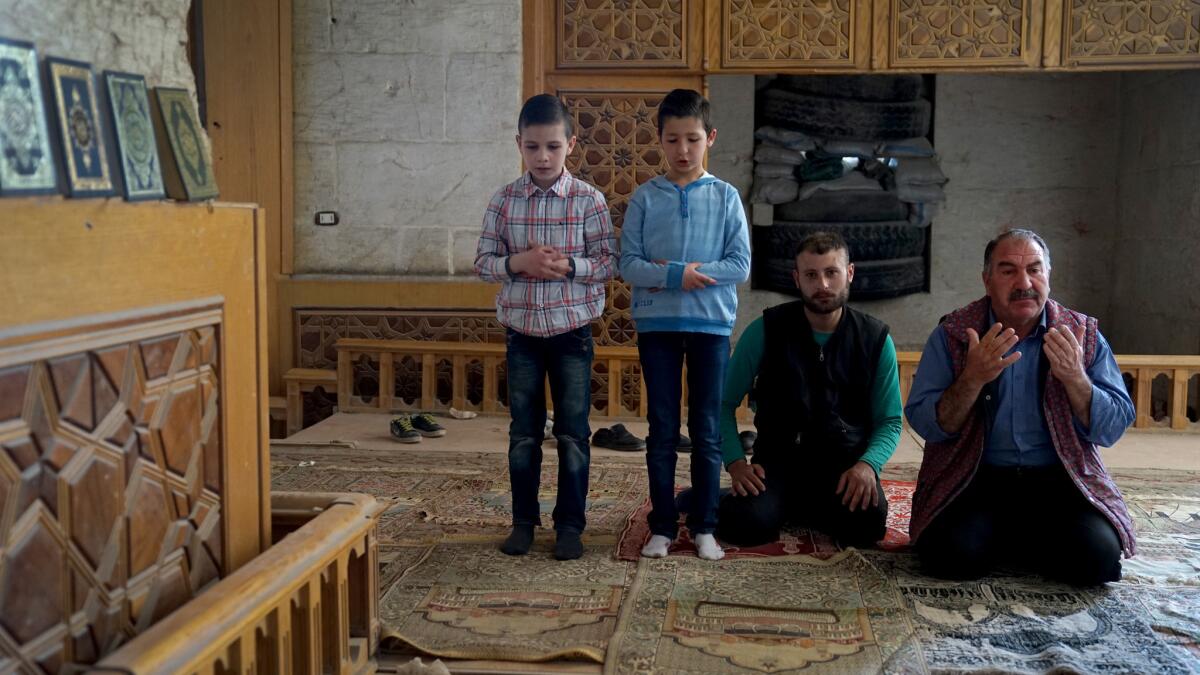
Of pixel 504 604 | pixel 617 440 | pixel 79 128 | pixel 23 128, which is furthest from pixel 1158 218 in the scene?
pixel 23 128

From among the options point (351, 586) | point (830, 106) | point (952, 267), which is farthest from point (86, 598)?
point (952, 267)

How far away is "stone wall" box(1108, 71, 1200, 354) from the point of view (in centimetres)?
725

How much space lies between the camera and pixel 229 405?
2.24 metres

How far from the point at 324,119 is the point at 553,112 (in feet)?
11.1

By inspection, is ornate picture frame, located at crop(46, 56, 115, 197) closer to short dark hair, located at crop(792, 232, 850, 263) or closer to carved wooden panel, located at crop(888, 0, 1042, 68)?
short dark hair, located at crop(792, 232, 850, 263)

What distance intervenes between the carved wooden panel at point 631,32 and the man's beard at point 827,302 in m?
2.85

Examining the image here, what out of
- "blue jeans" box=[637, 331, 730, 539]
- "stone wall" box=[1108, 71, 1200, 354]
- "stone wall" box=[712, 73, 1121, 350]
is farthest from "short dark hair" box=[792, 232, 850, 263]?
"stone wall" box=[712, 73, 1121, 350]

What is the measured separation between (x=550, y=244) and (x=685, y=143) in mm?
534

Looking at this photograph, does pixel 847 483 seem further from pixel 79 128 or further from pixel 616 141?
pixel 616 141

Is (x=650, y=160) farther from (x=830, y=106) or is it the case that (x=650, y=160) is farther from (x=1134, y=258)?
(x=1134, y=258)

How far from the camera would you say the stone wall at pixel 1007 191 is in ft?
29.3

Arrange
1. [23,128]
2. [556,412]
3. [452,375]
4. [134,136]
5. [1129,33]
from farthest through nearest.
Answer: [452,375] → [1129,33] → [556,412] → [134,136] → [23,128]

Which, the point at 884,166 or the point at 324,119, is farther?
the point at 884,166

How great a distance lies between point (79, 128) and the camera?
1810 millimetres
